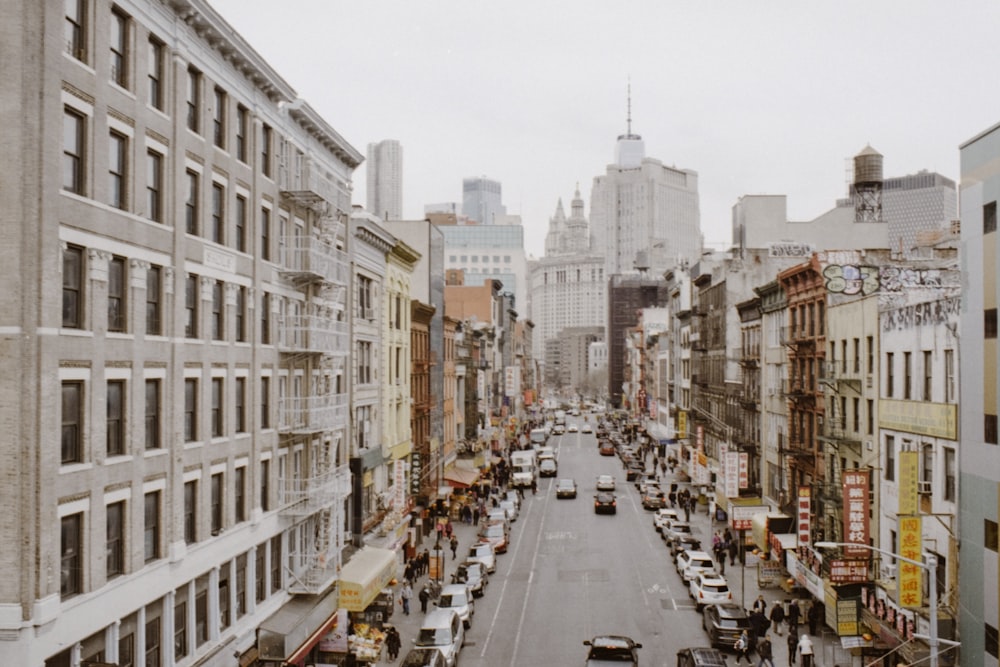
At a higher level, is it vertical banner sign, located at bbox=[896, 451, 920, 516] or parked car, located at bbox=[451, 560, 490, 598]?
vertical banner sign, located at bbox=[896, 451, 920, 516]

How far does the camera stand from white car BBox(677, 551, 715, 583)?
144 ft

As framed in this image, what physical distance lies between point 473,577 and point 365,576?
31.5 ft

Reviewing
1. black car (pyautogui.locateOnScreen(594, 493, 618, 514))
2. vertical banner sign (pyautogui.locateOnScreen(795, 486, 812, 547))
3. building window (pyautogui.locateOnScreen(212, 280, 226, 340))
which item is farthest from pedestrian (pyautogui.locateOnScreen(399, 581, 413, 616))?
black car (pyautogui.locateOnScreen(594, 493, 618, 514))

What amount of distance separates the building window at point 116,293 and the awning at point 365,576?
16610 millimetres

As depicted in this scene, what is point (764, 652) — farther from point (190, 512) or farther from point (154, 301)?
point (154, 301)

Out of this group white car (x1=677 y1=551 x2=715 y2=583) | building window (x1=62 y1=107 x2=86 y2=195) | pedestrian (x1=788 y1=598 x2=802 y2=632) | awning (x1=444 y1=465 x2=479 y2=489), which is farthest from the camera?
awning (x1=444 y1=465 x2=479 y2=489)

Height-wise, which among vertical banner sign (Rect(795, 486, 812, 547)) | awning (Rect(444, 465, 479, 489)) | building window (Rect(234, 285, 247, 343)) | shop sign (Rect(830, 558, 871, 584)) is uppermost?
building window (Rect(234, 285, 247, 343))

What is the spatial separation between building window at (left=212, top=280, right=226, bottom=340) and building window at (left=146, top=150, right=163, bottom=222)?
3788 millimetres

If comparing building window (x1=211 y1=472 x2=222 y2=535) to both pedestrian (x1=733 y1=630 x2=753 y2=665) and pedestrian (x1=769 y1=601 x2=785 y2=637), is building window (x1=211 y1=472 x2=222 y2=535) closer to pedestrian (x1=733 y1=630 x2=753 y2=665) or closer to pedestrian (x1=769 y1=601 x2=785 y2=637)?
pedestrian (x1=733 y1=630 x2=753 y2=665)

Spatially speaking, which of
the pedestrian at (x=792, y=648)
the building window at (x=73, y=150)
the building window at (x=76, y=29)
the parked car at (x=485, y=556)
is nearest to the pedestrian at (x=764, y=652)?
the pedestrian at (x=792, y=648)

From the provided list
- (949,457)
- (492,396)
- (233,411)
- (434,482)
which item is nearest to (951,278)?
(949,457)

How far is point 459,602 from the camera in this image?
3791cm

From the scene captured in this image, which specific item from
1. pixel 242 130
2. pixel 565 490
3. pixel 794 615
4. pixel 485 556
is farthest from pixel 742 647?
pixel 565 490

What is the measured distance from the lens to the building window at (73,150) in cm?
1834
